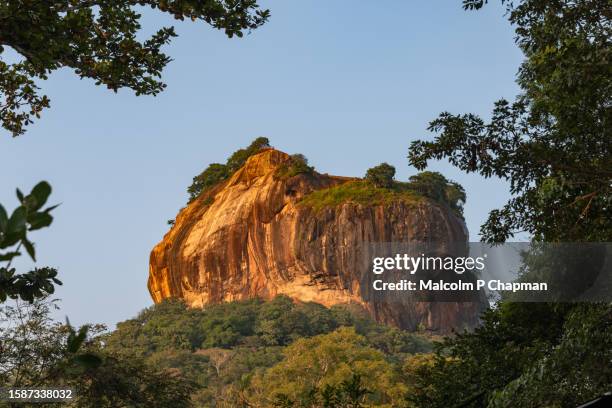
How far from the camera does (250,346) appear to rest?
205ft

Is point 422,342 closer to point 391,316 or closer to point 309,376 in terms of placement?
point 391,316

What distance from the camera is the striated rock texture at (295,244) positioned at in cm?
6744

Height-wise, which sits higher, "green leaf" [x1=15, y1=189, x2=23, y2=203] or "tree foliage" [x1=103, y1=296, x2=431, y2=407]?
"tree foliage" [x1=103, y1=296, x2=431, y2=407]

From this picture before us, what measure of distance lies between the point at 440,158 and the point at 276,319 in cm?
5548

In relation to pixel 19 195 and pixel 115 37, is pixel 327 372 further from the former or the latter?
pixel 19 195

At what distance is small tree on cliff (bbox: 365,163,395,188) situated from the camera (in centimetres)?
7012

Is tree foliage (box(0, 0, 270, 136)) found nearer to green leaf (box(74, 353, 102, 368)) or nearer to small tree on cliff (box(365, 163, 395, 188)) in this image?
green leaf (box(74, 353, 102, 368))

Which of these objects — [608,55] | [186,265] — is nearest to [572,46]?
[608,55]

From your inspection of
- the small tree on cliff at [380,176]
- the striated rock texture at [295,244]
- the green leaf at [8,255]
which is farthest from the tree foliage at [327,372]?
the green leaf at [8,255]

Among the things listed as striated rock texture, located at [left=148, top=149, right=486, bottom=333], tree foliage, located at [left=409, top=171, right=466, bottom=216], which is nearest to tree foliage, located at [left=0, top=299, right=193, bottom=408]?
striated rock texture, located at [left=148, top=149, right=486, bottom=333]

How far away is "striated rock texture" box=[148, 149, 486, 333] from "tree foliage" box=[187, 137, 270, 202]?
5.22 metres

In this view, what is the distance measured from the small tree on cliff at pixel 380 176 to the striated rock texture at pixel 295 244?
2.42 m

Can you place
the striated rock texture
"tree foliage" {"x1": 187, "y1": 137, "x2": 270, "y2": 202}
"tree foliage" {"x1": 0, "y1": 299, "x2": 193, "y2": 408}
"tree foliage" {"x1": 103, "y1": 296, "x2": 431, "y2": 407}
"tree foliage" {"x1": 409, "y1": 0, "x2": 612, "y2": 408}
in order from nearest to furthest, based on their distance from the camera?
"tree foliage" {"x1": 409, "y1": 0, "x2": 612, "y2": 408} → "tree foliage" {"x1": 0, "y1": 299, "x2": 193, "y2": 408} → "tree foliage" {"x1": 103, "y1": 296, "x2": 431, "y2": 407} → the striated rock texture → "tree foliage" {"x1": 187, "y1": 137, "x2": 270, "y2": 202}

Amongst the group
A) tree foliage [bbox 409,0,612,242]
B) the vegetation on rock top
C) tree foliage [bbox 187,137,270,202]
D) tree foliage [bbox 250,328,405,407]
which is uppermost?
tree foliage [bbox 187,137,270,202]
